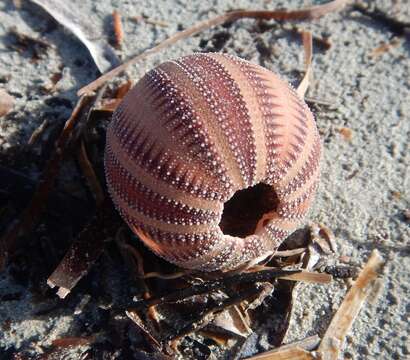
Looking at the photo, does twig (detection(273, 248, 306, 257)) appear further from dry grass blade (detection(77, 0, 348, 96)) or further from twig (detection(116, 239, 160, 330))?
dry grass blade (detection(77, 0, 348, 96))

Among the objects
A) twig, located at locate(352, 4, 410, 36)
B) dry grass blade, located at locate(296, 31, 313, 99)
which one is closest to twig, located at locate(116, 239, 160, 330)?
dry grass blade, located at locate(296, 31, 313, 99)

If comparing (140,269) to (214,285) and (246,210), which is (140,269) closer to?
(214,285)

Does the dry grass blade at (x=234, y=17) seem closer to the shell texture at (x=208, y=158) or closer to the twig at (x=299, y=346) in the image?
the shell texture at (x=208, y=158)

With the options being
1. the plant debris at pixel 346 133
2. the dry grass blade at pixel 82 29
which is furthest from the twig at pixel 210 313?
the dry grass blade at pixel 82 29

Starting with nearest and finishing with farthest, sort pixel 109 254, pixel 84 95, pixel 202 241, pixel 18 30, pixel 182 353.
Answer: pixel 202 241, pixel 182 353, pixel 109 254, pixel 84 95, pixel 18 30

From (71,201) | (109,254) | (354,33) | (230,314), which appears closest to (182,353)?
(230,314)

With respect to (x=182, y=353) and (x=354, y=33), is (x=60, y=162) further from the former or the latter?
(x=354, y=33)
